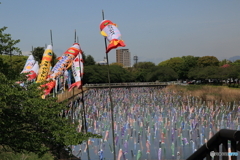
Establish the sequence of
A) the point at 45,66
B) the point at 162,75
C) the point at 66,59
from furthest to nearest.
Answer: the point at 162,75 → the point at 45,66 → the point at 66,59

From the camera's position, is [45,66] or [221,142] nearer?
[221,142]

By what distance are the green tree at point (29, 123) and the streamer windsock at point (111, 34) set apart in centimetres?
383

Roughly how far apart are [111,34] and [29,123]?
19.0 feet

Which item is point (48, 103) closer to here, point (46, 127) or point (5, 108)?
point (46, 127)

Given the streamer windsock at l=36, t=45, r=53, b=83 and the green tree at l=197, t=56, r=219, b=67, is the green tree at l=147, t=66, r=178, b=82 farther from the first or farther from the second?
the streamer windsock at l=36, t=45, r=53, b=83

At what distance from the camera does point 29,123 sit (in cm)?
1305

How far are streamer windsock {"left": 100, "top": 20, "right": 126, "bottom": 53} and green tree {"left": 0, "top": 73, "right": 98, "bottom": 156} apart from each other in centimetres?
383

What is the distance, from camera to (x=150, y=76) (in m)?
123

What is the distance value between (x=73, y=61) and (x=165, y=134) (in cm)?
1534

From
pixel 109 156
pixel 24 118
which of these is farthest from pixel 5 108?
pixel 109 156

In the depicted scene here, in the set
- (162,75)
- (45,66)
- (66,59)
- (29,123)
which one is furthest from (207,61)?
(29,123)

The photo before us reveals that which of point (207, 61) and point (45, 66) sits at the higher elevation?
point (207, 61)

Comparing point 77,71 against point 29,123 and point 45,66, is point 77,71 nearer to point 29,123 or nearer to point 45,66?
point 45,66

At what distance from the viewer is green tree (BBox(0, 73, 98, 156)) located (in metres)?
12.2
